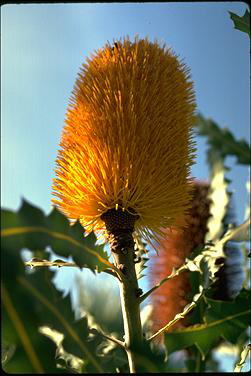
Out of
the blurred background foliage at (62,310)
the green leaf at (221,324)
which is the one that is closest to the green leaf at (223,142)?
the blurred background foliage at (62,310)

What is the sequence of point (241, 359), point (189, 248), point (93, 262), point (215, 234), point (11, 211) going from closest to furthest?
point (11, 211) → point (93, 262) → point (241, 359) → point (215, 234) → point (189, 248)

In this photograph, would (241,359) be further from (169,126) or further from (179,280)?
(179,280)

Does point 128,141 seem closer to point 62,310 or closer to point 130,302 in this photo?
point 130,302

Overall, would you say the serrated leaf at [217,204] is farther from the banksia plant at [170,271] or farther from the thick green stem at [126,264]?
the banksia plant at [170,271]

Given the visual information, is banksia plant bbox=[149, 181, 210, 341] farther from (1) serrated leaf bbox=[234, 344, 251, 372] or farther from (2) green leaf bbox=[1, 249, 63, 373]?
(2) green leaf bbox=[1, 249, 63, 373]

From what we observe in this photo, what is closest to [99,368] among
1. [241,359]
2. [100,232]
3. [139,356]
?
[139,356]

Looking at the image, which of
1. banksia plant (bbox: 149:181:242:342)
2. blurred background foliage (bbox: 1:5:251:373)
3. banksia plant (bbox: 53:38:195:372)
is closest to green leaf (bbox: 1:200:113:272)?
blurred background foliage (bbox: 1:5:251:373)
